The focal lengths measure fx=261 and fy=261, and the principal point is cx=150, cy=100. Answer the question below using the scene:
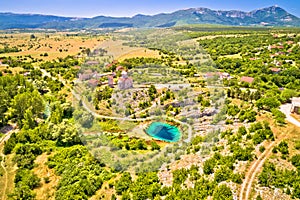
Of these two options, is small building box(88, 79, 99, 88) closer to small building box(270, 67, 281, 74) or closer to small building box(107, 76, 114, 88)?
small building box(107, 76, 114, 88)

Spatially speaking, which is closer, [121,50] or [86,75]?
[121,50]

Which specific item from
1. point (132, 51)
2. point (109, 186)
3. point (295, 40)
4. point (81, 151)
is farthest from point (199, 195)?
point (295, 40)

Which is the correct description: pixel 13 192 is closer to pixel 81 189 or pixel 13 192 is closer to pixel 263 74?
pixel 81 189

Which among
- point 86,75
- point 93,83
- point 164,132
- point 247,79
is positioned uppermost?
point 86,75

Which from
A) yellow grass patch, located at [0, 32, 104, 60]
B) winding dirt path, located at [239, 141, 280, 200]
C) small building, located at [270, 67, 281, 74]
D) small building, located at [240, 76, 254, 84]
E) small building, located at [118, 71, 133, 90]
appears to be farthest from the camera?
yellow grass patch, located at [0, 32, 104, 60]

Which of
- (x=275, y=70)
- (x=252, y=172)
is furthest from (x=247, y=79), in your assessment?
(x=252, y=172)

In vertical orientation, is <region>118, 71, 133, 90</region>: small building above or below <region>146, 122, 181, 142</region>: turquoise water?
above

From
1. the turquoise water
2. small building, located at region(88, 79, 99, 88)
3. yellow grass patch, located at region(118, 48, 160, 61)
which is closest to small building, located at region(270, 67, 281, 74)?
the turquoise water

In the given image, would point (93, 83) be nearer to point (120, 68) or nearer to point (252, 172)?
point (120, 68)

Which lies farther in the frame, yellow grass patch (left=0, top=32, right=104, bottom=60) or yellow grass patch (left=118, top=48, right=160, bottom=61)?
yellow grass patch (left=0, top=32, right=104, bottom=60)
